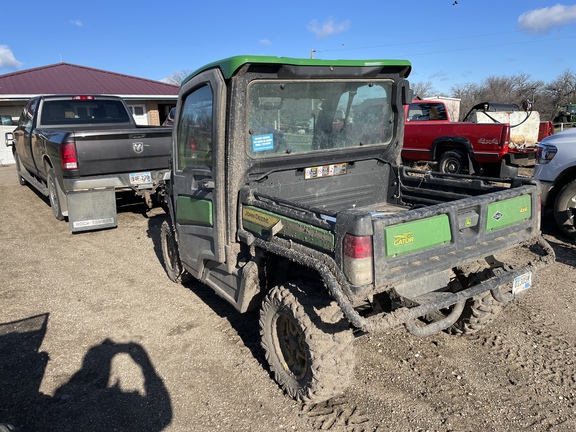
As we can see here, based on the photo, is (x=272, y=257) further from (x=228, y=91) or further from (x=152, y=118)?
(x=152, y=118)

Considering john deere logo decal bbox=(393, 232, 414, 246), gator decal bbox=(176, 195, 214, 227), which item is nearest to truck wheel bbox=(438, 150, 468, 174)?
gator decal bbox=(176, 195, 214, 227)

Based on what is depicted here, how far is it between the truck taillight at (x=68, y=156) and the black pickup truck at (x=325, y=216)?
3.05m

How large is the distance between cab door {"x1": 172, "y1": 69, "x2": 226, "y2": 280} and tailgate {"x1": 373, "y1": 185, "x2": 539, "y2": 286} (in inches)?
57.7

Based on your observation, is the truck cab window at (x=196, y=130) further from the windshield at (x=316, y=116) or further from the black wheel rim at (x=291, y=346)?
the black wheel rim at (x=291, y=346)

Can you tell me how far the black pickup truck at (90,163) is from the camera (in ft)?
22.4

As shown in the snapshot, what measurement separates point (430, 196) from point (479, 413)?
6.38 ft

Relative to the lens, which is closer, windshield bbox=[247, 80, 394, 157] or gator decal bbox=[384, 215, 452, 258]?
gator decal bbox=[384, 215, 452, 258]

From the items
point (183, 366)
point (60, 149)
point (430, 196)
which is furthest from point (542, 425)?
point (60, 149)

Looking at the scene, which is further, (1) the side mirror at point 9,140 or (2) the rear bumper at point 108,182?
(1) the side mirror at point 9,140

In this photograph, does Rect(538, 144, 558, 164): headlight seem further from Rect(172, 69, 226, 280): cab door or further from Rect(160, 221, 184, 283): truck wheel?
Rect(160, 221, 184, 283): truck wheel

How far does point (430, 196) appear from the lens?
4.28 meters

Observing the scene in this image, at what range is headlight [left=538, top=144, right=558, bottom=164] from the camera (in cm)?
646

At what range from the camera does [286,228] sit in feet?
10.2

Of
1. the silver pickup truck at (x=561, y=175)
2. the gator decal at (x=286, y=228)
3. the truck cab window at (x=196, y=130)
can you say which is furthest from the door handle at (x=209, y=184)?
the silver pickup truck at (x=561, y=175)
